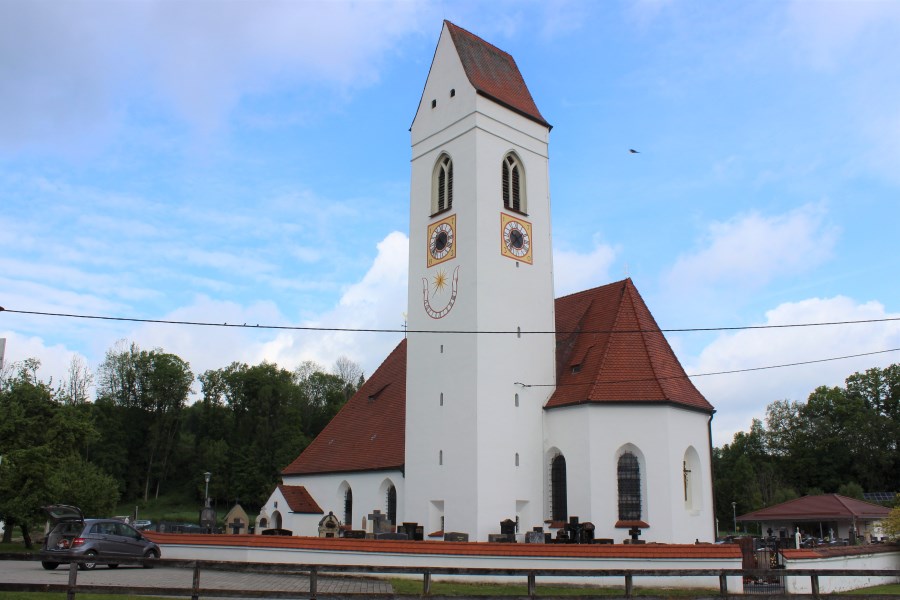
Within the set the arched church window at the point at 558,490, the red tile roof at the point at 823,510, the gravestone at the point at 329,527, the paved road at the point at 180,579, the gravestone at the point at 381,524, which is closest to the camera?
the paved road at the point at 180,579

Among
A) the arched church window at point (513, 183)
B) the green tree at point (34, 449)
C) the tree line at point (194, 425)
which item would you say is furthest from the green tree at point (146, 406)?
the arched church window at point (513, 183)

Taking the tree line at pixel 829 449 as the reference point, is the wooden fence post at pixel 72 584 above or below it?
below

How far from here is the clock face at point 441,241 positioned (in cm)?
3053

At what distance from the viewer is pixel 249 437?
81.1 m

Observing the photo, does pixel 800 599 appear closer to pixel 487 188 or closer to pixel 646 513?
pixel 646 513

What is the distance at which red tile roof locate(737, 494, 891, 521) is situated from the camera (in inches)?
1634

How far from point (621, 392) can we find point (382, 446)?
11.4 metres

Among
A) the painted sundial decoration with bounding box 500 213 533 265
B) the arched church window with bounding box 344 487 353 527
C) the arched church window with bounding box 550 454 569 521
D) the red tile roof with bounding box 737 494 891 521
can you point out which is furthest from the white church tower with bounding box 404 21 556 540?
the red tile roof with bounding box 737 494 891 521

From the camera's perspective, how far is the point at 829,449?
73938 mm

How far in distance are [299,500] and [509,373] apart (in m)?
13.8

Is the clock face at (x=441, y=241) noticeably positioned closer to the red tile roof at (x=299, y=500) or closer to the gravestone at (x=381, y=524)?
the gravestone at (x=381, y=524)

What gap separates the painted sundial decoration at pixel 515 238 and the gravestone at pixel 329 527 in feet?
41.6

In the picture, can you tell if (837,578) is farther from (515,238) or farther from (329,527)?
(329,527)

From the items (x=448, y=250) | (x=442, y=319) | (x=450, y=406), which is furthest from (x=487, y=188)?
(x=450, y=406)
